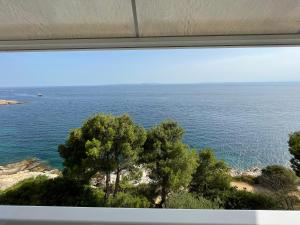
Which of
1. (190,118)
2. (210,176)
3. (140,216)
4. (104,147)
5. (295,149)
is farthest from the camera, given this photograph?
(190,118)

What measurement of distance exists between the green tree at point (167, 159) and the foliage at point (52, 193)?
84 cm

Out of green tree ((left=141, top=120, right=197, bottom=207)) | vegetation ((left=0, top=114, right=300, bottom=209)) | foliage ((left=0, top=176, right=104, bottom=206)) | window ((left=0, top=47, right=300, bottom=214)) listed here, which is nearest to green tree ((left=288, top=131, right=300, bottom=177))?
window ((left=0, top=47, right=300, bottom=214))

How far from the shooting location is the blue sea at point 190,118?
3.77 m

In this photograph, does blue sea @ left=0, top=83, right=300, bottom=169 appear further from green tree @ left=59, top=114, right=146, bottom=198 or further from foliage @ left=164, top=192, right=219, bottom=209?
foliage @ left=164, top=192, right=219, bottom=209

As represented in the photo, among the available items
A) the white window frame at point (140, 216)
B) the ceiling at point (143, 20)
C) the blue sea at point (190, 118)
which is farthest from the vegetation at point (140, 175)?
the white window frame at point (140, 216)

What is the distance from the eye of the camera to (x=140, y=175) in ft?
12.2

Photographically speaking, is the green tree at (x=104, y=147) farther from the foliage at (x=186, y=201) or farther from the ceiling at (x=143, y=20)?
the ceiling at (x=143, y=20)

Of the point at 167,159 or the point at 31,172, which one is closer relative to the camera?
the point at 167,159

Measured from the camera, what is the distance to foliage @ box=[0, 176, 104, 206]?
3762mm

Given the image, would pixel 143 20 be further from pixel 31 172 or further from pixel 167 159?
pixel 31 172

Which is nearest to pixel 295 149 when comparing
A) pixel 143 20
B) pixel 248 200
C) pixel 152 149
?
pixel 248 200

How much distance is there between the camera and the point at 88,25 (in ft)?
5.35

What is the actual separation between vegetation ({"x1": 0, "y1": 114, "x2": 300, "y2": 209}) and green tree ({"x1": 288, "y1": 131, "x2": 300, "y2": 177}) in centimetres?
22

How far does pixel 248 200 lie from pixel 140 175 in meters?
1.56
